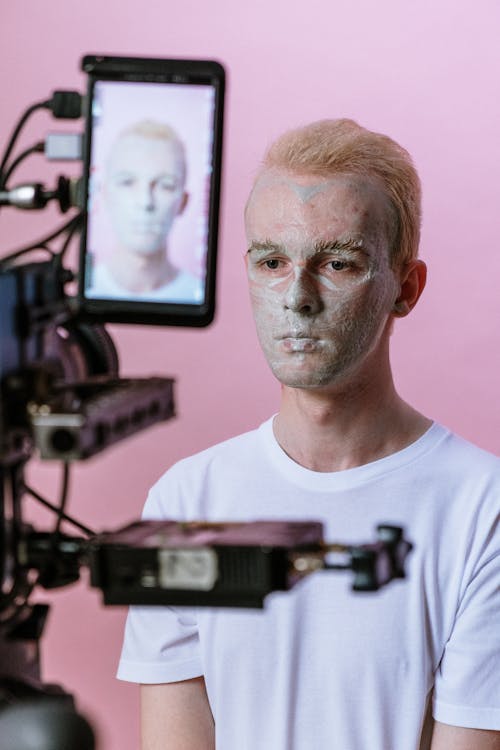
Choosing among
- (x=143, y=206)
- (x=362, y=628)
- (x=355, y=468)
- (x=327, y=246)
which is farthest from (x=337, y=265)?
(x=143, y=206)

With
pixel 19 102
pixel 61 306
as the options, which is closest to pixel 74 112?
pixel 61 306

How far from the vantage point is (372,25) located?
8.30 feet

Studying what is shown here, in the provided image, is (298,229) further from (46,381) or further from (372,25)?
(372,25)

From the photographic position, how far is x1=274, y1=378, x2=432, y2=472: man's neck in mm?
1544

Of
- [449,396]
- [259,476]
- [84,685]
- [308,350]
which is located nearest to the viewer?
[308,350]

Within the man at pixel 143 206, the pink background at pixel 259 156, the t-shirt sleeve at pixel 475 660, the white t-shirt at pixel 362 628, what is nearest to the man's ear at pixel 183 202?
the man at pixel 143 206

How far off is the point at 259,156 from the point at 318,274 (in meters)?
1.13

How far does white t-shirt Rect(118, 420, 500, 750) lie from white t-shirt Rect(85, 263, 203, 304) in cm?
61

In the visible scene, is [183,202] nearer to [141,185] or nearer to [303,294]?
[141,185]

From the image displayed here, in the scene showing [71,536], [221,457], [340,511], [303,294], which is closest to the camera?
[71,536]

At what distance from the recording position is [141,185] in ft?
2.96

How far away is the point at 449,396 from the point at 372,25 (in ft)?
2.32

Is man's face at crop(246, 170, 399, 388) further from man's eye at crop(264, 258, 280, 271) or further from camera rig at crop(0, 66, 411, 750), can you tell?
camera rig at crop(0, 66, 411, 750)

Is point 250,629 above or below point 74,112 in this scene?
below
